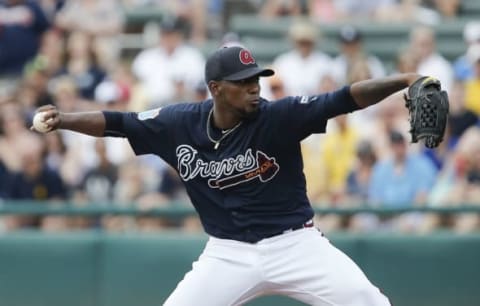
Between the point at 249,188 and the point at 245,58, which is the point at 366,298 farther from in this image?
the point at 245,58

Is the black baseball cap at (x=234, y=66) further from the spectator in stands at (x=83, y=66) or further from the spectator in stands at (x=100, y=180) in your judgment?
the spectator in stands at (x=83, y=66)

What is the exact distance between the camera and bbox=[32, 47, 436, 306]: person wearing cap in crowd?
Answer: 630 centimetres

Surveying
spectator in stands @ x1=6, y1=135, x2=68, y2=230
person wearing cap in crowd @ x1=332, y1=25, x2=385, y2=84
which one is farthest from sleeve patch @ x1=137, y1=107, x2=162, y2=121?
person wearing cap in crowd @ x1=332, y1=25, x2=385, y2=84

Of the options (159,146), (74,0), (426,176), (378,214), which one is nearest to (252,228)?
(159,146)

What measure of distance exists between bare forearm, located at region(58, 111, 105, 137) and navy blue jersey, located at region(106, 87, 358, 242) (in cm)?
5

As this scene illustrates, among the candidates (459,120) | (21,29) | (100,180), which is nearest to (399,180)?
(459,120)

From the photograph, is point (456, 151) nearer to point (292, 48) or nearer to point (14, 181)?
point (292, 48)

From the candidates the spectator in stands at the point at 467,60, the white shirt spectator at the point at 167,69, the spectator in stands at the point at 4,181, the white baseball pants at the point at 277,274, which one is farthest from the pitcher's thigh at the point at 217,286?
the white shirt spectator at the point at 167,69

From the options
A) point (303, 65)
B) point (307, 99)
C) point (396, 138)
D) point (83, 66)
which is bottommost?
point (396, 138)

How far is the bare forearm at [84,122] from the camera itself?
21.4 ft

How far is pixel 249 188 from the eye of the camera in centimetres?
650

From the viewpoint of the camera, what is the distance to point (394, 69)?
1199cm

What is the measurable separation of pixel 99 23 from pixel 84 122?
7.07m

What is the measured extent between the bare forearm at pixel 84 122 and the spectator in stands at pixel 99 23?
6.55 metres
